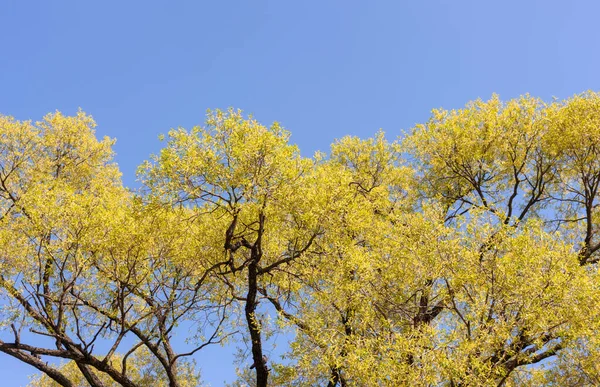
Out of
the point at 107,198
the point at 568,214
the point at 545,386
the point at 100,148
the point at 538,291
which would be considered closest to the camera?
the point at 538,291

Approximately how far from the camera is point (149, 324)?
57.8 ft

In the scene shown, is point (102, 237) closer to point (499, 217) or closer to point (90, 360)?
point (90, 360)

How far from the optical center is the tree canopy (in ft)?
39.5

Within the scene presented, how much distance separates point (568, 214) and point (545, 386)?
353 inches

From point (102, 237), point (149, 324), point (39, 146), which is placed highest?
point (39, 146)

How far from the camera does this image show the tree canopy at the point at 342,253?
12.1 metres

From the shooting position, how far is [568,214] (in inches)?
819

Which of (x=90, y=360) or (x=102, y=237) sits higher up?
(x=102, y=237)

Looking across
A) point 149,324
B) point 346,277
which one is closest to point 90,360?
point 149,324

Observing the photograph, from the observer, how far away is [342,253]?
1595 centimetres

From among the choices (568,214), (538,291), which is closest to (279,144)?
(538,291)

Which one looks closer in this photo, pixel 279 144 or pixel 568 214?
pixel 279 144

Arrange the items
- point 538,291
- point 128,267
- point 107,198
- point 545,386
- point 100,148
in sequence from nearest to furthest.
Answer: point 538,291
point 545,386
point 128,267
point 107,198
point 100,148

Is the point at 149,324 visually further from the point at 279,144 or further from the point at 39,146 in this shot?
the point at 39,146
